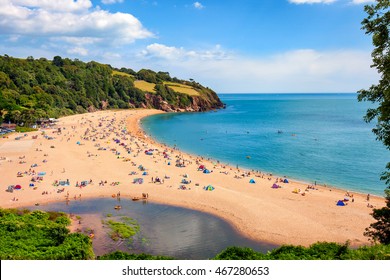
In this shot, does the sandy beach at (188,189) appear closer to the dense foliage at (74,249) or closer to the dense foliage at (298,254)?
the dense foliage at (74,249)

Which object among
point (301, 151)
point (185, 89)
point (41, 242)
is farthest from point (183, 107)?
point (41, 242)

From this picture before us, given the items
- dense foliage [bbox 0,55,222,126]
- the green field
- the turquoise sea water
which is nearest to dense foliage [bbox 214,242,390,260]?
the turquoise sea water

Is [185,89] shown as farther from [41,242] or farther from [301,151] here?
[41,242]

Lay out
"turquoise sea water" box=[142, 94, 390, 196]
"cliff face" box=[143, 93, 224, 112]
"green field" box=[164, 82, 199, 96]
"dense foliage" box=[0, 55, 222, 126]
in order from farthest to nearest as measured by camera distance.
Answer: "green field" box=[164, 82, 199, 96], "cliff face" box=[143, 93, 224, 112], "dense foliage" box=[0, 55, 222, 126], "turquoise sea water" box=[142, 94, 390, 196]

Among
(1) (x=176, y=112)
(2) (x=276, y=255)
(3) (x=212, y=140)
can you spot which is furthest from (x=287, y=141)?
(1) (x=176, y=112)

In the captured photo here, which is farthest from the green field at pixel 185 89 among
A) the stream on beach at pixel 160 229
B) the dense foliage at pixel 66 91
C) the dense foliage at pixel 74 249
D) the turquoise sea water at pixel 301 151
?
the dense foliage at pixel 74 249

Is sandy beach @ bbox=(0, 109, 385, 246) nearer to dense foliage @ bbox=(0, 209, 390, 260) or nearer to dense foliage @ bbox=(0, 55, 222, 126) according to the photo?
dense foliage @ bbox=(0, 209, 390, 260)

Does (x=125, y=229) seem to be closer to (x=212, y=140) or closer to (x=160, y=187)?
(x=160, y=187)
